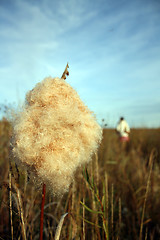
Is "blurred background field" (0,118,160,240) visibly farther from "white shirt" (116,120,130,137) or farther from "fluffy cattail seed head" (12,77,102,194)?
"white shirt" (116,120,130,137)

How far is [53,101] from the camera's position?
88cm

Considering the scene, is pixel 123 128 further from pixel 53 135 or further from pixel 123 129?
pixel 53 135

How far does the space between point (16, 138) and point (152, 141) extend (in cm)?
678

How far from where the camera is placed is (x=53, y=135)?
0.84m

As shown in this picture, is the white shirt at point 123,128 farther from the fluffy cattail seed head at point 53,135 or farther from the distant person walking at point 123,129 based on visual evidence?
the fluffy cattail seed head at point 53,135

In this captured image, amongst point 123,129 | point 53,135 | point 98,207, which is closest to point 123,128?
point 123,129

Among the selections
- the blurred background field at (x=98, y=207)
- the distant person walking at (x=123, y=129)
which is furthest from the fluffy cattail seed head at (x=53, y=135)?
the distant person walking at (x=123, y=129)

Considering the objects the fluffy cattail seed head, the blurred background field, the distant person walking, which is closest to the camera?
the fluffy cattail seed head

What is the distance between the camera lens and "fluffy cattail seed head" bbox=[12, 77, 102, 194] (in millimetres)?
813

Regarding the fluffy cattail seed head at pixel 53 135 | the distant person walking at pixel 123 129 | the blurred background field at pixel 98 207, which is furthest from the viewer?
the distant person walking at pixel 123 129

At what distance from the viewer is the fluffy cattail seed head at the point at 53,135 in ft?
2.67

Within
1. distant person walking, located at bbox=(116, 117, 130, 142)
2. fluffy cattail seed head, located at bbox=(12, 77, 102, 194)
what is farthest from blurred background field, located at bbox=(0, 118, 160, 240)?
distant person walking, located at bbox=(116, 117, 130, 142)

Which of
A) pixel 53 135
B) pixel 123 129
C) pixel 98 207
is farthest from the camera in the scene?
pixel 123 129

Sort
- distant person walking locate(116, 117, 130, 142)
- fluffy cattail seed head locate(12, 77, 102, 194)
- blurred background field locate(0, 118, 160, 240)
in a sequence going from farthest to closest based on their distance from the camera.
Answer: distant person walking locate(116, 117, 130, 142) → blurred background field locate(0, 118, 160, 240) → fluffy cattail seed head locate(12, 77, 102, 194)
